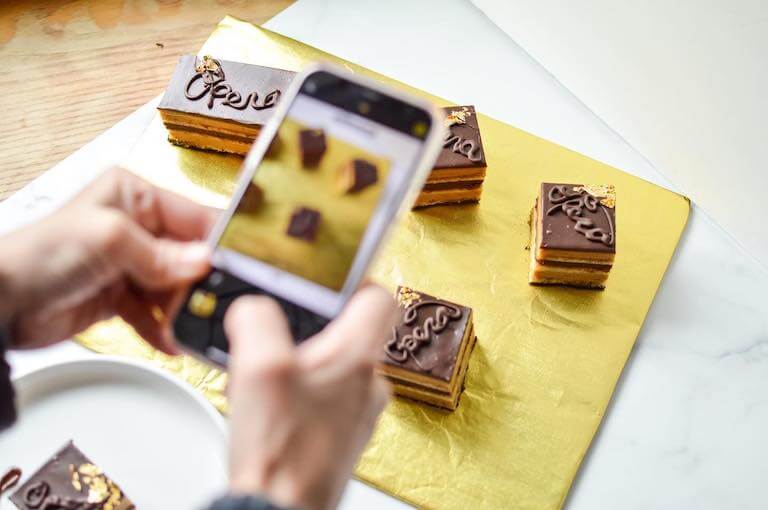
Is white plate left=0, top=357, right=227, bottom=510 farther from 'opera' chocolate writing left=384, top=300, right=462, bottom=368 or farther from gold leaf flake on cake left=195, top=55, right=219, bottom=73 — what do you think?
gold leaf flake on cake left=195, top=55, right=219, bottom=73

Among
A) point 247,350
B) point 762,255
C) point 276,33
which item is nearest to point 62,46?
point 276,33

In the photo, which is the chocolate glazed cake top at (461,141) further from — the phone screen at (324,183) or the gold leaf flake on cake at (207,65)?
the phone screen at (324,183)

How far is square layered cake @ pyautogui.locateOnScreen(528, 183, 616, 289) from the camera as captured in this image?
2.25 metres

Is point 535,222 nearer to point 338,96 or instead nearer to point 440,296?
point 440,296

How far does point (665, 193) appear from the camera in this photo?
2475 millimetres

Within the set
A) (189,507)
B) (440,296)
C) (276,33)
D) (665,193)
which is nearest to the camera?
(189,507)

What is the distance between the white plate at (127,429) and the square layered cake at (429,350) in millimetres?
488

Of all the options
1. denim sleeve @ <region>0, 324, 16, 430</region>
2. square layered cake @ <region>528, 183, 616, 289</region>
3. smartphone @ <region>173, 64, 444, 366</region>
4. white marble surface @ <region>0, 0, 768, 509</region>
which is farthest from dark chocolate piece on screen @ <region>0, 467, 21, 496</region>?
square layered cake @ <region>528, 183, 616, 289</region>

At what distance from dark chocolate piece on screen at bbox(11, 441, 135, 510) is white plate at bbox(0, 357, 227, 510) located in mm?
76

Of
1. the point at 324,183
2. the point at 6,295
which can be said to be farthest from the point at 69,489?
the point at 324,183

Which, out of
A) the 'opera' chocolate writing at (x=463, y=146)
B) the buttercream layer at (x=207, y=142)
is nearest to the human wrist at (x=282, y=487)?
the 'opera' chocolate writing at (x=463, y=146)

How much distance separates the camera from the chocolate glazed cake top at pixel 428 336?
6.80 feet

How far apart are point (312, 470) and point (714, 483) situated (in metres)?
1.33

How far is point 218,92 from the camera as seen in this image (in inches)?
99.0
